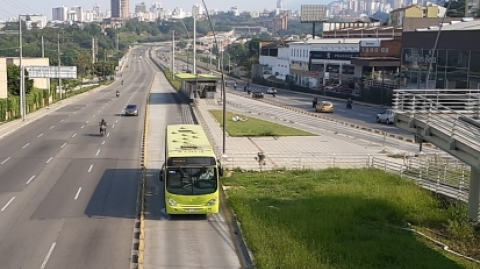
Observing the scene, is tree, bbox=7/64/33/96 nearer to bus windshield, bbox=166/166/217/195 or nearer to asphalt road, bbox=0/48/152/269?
asphalt road, bbox=0/48/152/269

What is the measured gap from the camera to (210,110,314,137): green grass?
136ft

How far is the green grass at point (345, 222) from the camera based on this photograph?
50.8 ft

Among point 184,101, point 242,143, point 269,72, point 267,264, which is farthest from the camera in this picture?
point 269,72

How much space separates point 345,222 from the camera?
1880 centimetres

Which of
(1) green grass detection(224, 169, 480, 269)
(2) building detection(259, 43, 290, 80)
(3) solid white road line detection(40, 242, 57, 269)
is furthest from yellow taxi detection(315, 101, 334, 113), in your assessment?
(2) building detection(259, 43, 290, 80)

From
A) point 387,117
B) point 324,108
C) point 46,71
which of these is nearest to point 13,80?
point 46,71

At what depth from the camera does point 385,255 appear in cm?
1579

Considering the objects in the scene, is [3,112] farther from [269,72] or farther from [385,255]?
[269,72]

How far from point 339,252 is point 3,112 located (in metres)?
41.4

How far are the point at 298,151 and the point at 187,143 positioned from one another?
44.5 feet

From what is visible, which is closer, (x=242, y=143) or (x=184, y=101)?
(x=242, y=143)

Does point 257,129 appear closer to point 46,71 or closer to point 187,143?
point 187,143

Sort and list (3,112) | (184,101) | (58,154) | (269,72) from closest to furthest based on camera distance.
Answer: (58,154) → (3,112) → (184,101) → (269,72)

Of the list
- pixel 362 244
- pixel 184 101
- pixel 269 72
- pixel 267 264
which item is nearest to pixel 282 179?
pixel 362 244
